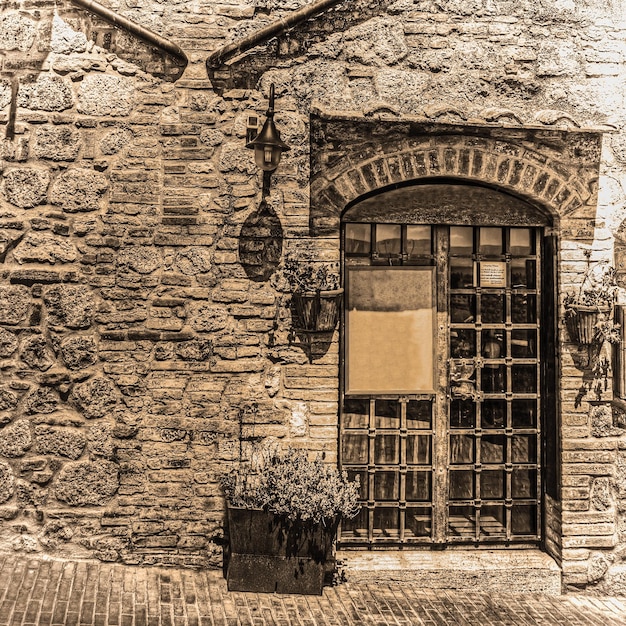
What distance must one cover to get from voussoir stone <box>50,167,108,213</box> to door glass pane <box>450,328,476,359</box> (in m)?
2.85

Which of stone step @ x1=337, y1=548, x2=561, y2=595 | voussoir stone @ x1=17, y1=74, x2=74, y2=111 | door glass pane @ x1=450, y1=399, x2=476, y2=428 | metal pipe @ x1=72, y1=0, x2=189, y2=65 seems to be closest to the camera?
metal pipe @ x1=72, y1=0, x2=189, y2=65

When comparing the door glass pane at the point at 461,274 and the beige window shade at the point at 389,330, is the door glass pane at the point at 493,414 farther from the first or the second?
the door glass pane at the point at 461,274

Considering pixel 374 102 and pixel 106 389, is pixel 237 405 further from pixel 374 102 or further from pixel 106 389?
pixel 374 102

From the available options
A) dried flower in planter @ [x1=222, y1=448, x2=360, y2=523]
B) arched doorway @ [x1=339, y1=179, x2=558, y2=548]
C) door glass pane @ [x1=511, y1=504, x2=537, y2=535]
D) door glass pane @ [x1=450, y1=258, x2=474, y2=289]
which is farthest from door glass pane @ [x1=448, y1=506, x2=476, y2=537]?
door glass pane @ [x1=450, y1=258, x2=474, y2=289]

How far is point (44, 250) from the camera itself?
554 centimetres

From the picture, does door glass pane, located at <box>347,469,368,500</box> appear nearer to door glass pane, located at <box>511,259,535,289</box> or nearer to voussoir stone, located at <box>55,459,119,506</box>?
voussoir stone, located at <box>55,459,119,506</box>

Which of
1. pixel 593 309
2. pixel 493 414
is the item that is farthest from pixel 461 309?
pixel 593 309

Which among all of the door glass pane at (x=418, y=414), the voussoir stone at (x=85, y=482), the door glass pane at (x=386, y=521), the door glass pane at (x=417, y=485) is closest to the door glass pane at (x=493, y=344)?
the door glass pane at (x=418, y=414)

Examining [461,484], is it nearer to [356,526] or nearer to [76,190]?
[356,526]

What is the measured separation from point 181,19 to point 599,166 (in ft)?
10.7

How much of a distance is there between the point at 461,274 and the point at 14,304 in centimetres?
331

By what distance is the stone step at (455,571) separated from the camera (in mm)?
5676

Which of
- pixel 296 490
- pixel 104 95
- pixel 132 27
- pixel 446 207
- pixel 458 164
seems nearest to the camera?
pixel 296 490

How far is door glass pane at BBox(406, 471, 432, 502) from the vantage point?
590 centimetres
